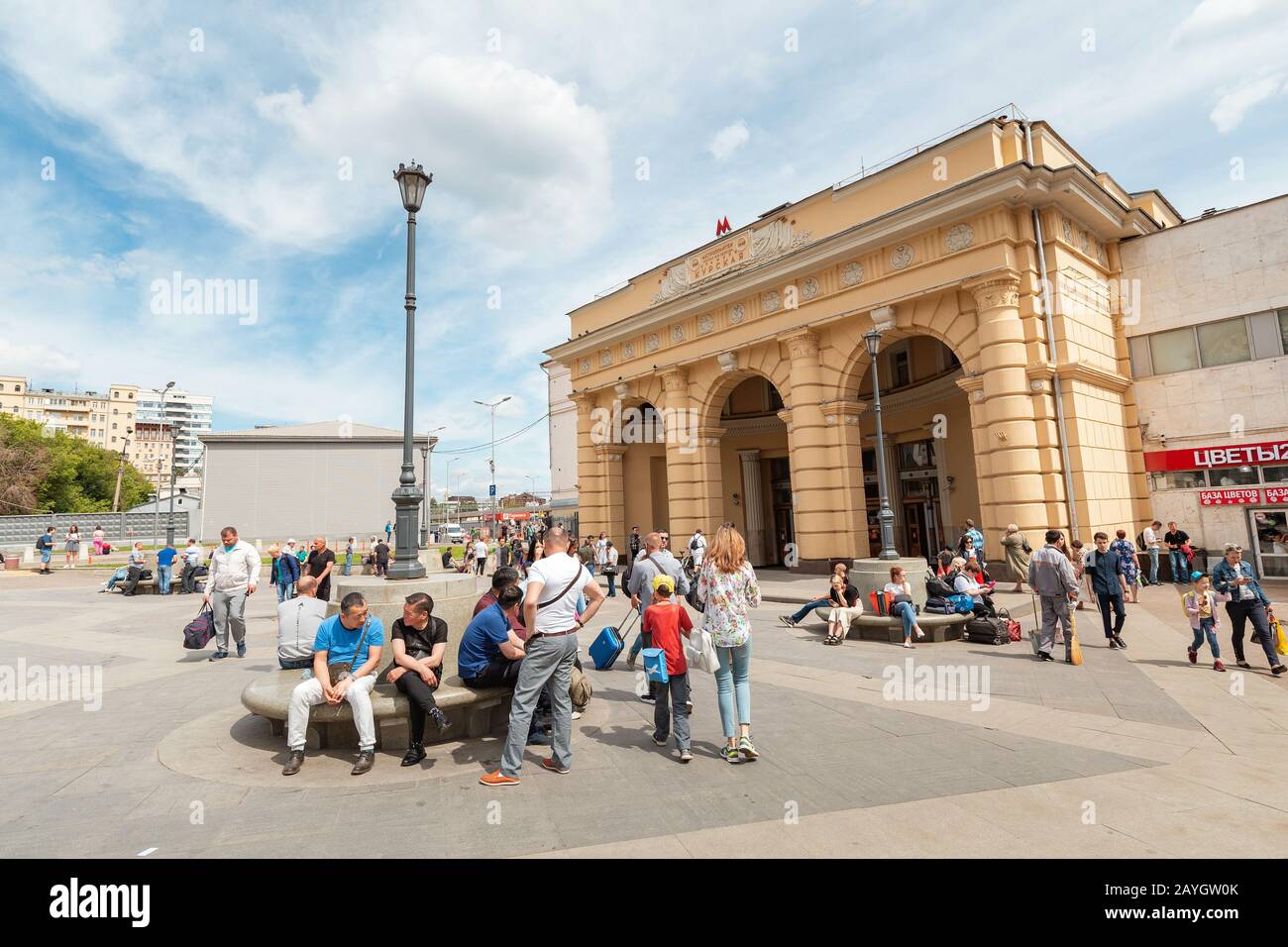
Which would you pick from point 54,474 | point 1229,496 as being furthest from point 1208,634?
point 54,474

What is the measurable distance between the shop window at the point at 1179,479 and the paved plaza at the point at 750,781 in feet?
38.3

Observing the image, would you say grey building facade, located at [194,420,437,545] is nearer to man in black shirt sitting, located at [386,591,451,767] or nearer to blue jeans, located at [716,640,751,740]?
man in black shirt sitting, located at [386,591,451,767]

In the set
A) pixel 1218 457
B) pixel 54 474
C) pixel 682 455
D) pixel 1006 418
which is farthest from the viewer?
pixel 54 474

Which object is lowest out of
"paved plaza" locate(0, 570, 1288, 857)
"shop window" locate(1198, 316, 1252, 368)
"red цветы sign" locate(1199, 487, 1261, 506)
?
"paved plaza" locate(0, 570, 1288, 857)

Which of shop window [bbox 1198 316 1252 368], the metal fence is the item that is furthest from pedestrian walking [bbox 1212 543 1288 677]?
the metal fence

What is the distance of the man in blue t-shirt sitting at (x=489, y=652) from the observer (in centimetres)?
495

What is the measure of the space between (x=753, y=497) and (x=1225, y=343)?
15.6 m

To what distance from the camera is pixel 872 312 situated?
1686 centimetres

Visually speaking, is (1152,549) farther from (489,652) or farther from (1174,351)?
(489,652)

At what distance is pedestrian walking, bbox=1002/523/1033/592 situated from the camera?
13.5 meters

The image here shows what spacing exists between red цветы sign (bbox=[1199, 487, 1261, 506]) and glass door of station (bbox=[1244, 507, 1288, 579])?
1.21 feet

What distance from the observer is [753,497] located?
86.0 ft

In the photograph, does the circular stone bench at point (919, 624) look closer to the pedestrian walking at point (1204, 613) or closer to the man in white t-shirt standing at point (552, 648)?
the pedestrian walking at point (1204, 613)
